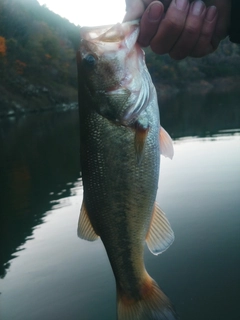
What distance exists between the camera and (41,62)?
72125 mm

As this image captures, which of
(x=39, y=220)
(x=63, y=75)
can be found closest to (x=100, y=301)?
(x=39, y=220)

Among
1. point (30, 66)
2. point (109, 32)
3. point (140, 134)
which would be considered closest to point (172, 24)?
point (109, 32)

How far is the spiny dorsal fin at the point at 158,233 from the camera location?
8.29 feet

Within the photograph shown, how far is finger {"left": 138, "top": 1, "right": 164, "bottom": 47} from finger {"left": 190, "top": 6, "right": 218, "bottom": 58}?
1.02 ft

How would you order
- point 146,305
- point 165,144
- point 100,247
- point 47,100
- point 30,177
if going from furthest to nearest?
1. point 47,100
2. point 30,177
3. point 100,247
4. point 146,305
5. point 165,144

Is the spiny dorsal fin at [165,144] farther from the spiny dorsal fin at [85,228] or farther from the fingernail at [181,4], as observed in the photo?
the fingernail at [181,4]

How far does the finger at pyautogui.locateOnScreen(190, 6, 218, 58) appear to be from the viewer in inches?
95.9

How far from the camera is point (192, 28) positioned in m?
2.42

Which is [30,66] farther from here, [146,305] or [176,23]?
[146,305]

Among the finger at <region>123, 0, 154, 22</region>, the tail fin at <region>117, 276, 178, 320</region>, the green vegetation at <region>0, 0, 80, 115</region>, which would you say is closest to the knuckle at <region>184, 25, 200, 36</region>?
the finger at <region>123, 0, 154, 22</region>

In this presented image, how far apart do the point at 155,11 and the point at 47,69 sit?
73.4 meters

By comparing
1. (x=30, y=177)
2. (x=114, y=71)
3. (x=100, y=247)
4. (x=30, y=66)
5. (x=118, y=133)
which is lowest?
(x=30, y=66)

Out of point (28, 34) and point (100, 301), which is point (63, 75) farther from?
point (100, 301)

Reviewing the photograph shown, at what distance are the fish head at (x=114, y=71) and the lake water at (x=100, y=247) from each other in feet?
24.2
